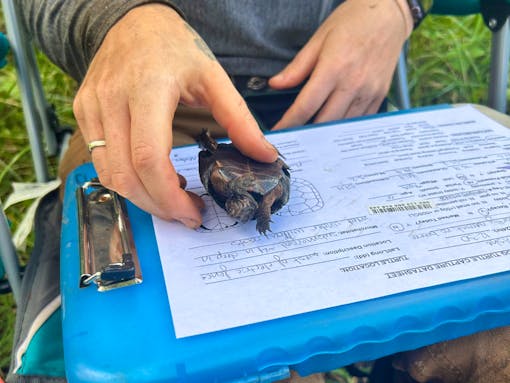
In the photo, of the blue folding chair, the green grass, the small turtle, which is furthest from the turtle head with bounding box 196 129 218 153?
the green grass

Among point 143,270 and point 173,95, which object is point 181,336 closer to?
point 143,270

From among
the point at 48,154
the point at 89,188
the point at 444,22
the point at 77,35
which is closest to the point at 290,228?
the point at 89,188

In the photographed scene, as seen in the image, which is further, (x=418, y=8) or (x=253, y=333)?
(x=418, y=8)

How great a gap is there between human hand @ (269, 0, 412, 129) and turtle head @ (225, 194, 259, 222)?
318mm

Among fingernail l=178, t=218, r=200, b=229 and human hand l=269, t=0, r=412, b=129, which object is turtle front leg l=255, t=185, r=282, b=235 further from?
human hand l=269, t=0, r=412, b=129

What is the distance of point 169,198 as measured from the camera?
60cm

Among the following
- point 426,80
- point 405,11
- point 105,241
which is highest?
point 405,11

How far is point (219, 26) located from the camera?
957mm

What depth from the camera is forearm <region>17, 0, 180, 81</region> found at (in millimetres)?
745

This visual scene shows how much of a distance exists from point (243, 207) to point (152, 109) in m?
0.15

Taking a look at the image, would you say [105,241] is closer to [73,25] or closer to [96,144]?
[96,144]

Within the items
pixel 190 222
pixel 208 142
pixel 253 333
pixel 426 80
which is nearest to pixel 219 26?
pixel 208 142

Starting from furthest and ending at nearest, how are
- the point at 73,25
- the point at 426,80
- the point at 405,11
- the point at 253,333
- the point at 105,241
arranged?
the point at 426,80, the point at 405,11, the point at 73,25, the point at 105,241, the point at 253,333

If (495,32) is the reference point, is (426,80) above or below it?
below
